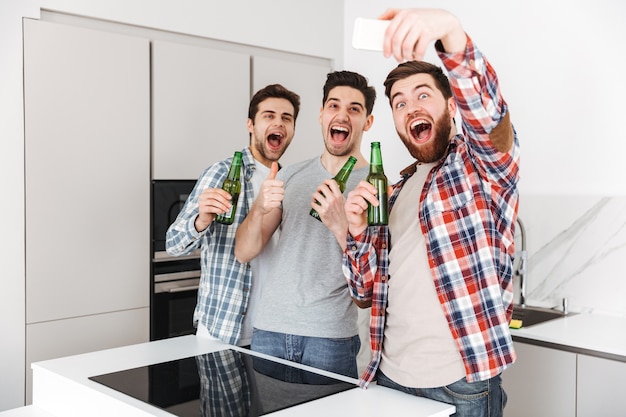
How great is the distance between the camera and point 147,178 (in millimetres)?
3062

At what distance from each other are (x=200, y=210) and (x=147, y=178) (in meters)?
1.09

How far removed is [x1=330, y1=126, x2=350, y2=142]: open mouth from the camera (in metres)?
2.11

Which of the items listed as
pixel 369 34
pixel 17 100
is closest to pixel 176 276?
pixel 17 100

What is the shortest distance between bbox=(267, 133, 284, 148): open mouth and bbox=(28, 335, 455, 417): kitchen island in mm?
762

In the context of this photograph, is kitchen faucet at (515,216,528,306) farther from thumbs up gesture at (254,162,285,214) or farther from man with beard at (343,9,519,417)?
thumbs up gesture at (254,162,285,214)

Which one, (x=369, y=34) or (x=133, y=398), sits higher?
(x=369, y=34)

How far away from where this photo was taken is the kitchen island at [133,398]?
1.45 m

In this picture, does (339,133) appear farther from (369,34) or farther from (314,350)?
(369,34)

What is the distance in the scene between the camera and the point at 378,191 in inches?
70.4

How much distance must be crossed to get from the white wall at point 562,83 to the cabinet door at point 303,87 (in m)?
0.87

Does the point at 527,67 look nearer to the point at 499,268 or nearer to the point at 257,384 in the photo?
the point at 499,268

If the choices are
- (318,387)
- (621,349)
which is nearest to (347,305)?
(318,387)

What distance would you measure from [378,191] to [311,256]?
39 cm

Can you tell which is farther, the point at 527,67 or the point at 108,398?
the point at 527,67
